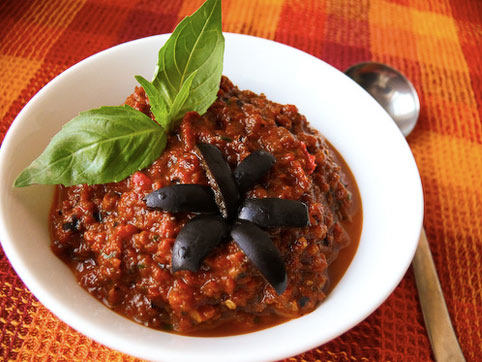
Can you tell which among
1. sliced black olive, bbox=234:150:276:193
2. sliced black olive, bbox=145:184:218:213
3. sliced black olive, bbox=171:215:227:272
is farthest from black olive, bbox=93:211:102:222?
sliced black olive, bbox=234:150:276:193

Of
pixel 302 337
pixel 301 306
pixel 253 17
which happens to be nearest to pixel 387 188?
pixel 301 306

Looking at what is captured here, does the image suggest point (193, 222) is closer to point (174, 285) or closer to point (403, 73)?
point (174, 285)

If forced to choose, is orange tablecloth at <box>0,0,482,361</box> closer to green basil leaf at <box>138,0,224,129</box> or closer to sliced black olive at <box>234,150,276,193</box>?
sliced black olive at <box>234,150,276,193</box>

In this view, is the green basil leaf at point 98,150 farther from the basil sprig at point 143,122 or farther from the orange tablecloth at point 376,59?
the orange tablecloth at point 376,59

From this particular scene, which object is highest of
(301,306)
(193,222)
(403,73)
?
(193,222)

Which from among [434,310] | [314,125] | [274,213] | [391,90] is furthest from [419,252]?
[391,90]
